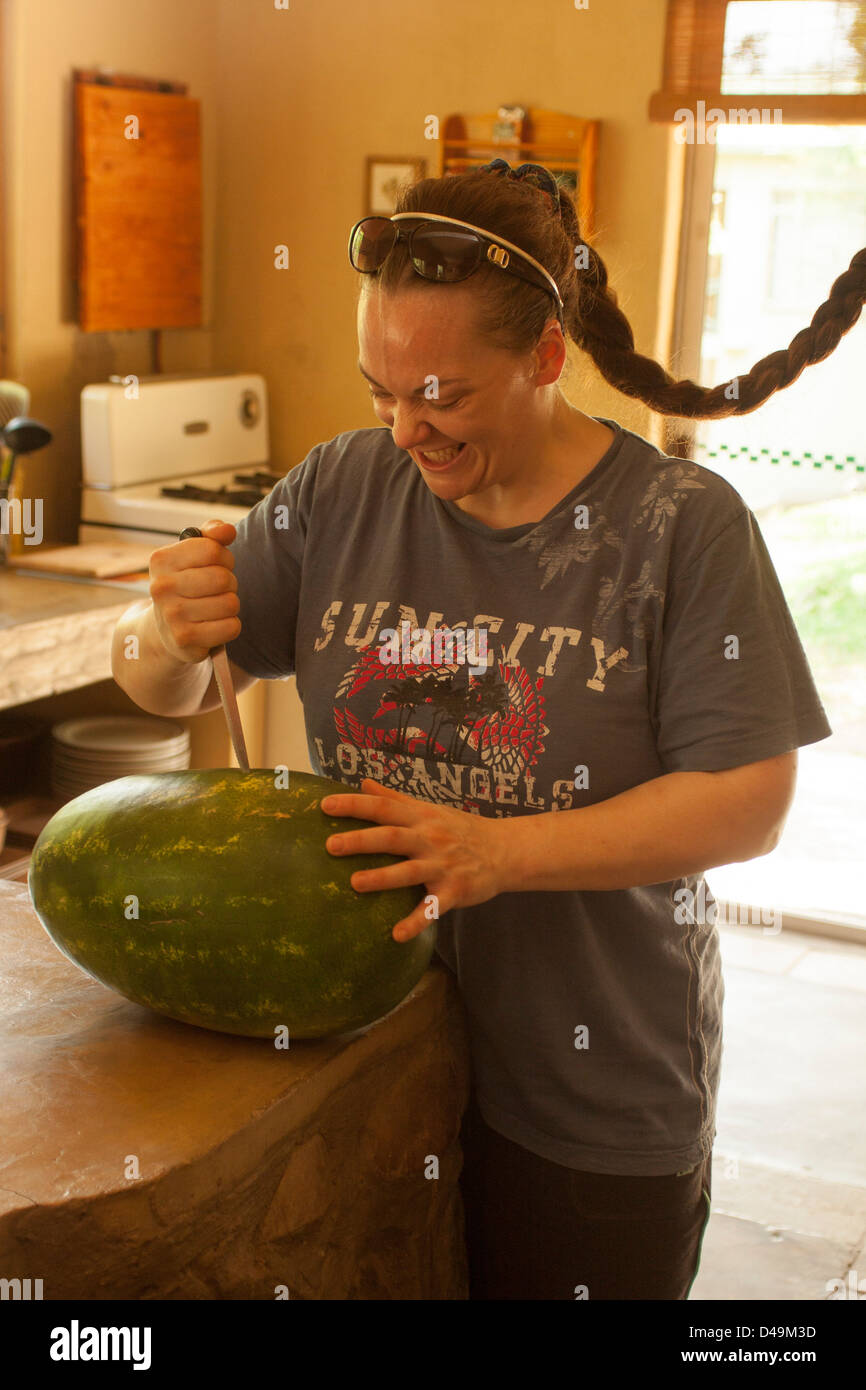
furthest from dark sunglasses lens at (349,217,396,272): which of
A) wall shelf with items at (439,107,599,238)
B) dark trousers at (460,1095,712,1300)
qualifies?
wall shelf with items at (439,107,599,238)

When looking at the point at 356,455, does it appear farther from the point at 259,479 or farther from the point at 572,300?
the point at 259,479

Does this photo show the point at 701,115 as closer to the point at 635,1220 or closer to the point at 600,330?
the point at 600,330

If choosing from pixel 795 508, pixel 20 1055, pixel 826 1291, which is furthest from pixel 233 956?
pixel 795 508

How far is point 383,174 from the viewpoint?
3836 millimetres

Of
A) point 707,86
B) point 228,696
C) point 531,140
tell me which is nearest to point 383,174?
point 531,140

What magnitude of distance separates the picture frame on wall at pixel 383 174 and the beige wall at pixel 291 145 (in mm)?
31

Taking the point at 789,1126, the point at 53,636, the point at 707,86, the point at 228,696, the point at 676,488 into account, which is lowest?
the point at 789,1126

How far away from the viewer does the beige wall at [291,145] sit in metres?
3.45

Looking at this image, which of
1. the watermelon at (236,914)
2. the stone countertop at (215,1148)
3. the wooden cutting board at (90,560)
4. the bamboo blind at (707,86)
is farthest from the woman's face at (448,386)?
the bamboo blind at (707,86)

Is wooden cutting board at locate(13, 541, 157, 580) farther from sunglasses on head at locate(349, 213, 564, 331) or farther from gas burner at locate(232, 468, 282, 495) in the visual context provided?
sunglasses on head at locate(349, 213, 564, 331)

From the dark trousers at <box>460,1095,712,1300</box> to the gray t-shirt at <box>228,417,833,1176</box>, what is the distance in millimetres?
24

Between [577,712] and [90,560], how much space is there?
2.34 meters

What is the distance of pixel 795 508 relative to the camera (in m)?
3.80

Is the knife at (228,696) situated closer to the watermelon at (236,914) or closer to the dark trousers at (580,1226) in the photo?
the watermelon at (236,914)
